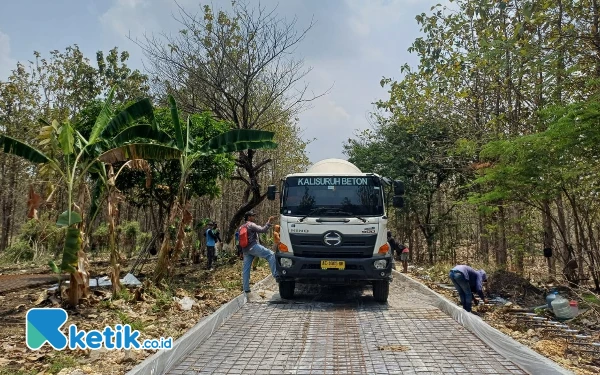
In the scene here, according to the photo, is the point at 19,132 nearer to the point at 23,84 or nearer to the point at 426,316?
the point at 23,84

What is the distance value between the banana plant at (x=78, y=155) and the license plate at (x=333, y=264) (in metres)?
4.11

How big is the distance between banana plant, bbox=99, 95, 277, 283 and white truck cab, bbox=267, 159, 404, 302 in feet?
6.13

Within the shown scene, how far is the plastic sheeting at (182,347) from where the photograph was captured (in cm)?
482

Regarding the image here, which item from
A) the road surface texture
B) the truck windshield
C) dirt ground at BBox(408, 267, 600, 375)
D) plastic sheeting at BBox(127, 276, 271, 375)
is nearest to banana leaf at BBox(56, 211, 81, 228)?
plastic sheeting at BBox(127, 276, 271, 375)

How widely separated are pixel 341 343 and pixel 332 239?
9.31 feet

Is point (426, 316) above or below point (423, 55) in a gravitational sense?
below

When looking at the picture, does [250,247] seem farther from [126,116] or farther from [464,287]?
A: [464,287]

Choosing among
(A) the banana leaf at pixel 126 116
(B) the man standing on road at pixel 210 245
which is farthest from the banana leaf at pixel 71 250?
(B) the man standing on road at pixel 210 245

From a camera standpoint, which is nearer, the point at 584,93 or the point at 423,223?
the point at 584,93

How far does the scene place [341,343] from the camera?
631 centimetres

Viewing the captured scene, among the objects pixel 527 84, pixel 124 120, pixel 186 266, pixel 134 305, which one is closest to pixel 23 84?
pixel 186 266

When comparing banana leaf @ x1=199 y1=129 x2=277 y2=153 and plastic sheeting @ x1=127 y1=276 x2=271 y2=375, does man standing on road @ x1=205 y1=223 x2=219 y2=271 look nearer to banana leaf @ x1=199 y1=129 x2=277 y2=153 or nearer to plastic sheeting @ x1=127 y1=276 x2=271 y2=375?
banana leaf @ x1=199 y1=129 x2=277 y2=153

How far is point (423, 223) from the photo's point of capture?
902 inches

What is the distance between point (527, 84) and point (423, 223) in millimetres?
11342
